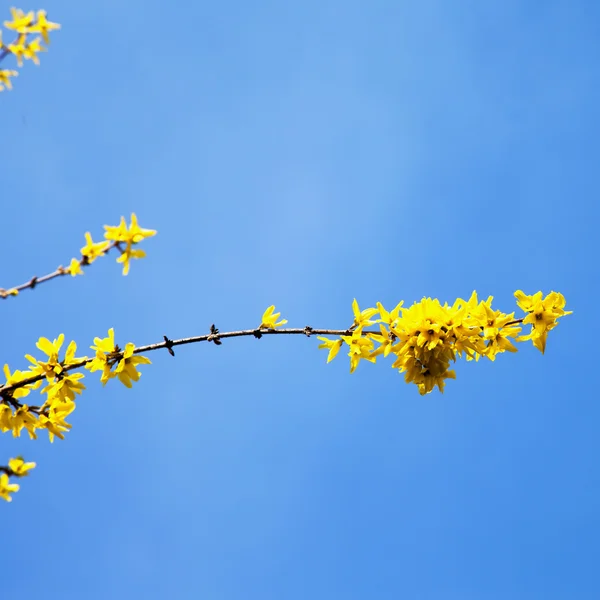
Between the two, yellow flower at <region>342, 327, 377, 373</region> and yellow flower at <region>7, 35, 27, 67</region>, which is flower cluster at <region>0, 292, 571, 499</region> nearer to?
yellow flower at <region>342, 327, 377, 373</region>

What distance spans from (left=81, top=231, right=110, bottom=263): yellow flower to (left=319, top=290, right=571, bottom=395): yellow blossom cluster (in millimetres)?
1605

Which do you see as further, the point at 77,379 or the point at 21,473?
the point at 77,379

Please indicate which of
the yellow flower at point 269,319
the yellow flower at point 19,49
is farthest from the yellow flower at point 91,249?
the yellow flower at point 19,49

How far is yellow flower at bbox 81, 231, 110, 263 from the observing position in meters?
3.43

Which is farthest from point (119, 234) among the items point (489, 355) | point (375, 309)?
point (489, 355)

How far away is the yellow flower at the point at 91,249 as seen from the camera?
3.43 metres

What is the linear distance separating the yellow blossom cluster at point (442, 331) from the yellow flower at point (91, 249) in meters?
1.61

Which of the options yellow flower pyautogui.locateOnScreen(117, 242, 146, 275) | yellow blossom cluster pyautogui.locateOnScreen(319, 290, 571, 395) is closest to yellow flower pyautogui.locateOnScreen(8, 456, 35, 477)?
yellow flower pyautogui.locateOnScreen(117, 242, 146, 275)

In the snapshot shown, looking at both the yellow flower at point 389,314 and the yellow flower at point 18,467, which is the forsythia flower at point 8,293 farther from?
the yellow flower at point 389,314

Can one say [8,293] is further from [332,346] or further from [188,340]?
[332,346]

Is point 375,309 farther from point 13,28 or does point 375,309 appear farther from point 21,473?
point 13,28

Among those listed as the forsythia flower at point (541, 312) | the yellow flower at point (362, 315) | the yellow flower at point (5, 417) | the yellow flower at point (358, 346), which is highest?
the forsythia flower at point (541, 312)

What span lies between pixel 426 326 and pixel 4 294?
8.75ft

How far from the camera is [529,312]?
405 cm
